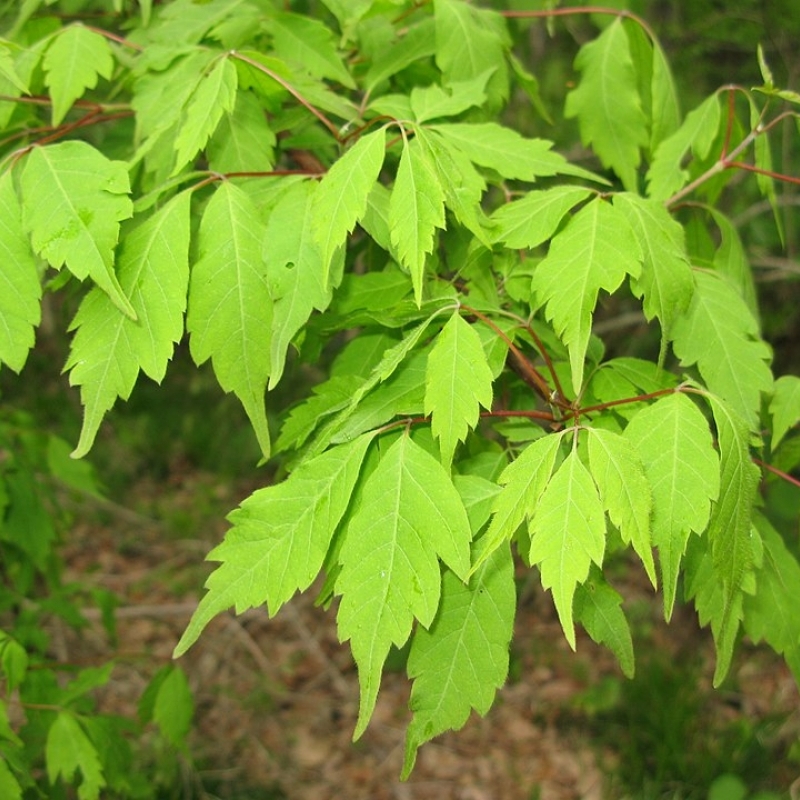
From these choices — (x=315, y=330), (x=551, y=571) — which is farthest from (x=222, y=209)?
(x=551, y=571)

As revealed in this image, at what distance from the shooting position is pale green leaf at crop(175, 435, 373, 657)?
918mm

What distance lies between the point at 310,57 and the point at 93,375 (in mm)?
675

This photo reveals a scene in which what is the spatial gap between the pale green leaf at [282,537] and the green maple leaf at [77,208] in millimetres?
270

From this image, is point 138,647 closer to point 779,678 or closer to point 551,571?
point 779,678

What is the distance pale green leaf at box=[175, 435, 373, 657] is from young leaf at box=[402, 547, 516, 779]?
0.16 metres

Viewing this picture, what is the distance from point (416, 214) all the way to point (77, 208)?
0.40m

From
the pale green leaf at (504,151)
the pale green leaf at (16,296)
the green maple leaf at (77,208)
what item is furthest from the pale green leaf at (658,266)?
the pale green leaf at (16,296)

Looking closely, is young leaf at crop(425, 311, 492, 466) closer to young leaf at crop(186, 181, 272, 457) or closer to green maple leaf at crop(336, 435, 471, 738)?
green maple leaf at crop(336, 435, 471, 738)

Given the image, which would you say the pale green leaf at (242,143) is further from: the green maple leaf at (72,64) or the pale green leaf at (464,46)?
the pale green leaf at (464,46)

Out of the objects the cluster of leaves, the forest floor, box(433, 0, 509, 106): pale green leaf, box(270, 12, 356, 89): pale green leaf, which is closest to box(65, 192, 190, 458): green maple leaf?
the cluster of leaves

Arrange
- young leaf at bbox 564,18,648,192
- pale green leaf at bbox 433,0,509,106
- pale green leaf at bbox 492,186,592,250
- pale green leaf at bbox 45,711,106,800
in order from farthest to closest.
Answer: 1. pale green leaf at bbox 45,711,106,800
2. young leaf at bbox 564,18,648,192
3. pale green leaf at bbox 433,0,509,106
4. pale green leaf at bbox 492,186,592,250

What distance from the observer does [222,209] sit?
1026 mm

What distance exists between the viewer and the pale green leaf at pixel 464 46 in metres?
→ 1.31

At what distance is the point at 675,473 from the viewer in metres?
0.92
